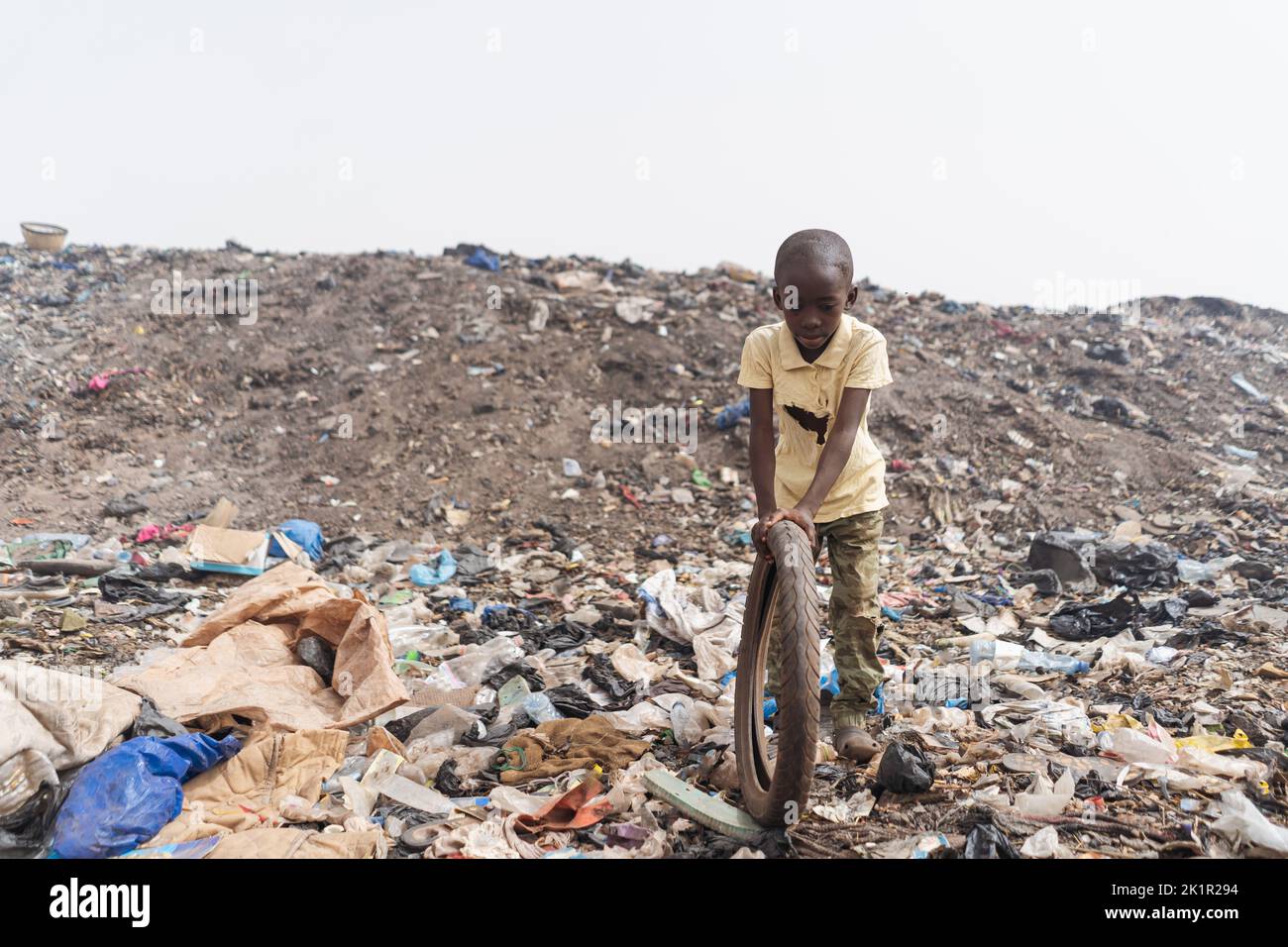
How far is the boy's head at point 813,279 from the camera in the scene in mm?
2742

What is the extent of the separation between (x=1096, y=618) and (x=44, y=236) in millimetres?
15347

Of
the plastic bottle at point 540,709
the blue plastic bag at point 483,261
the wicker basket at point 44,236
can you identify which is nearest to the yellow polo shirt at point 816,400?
the plastic bottle at point 540,709

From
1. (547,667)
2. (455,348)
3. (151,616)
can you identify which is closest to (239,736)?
(547,667)

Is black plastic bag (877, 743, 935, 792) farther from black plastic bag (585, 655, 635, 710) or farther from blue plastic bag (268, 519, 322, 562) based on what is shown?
blue plastic bag (268, 519, 322, 562)

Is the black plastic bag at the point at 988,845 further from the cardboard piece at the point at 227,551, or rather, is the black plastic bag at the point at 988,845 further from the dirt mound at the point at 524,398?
the cardboard piece at the point at 227,551

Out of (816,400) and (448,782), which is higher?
(816,400)

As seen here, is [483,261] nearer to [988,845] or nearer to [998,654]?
[998,654]

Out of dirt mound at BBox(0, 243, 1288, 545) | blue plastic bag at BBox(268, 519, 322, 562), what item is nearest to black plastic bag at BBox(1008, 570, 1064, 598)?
dirt mound at BBox(0, 243, 1288, 545)

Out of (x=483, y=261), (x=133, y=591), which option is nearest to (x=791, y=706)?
(x=133, y=591)

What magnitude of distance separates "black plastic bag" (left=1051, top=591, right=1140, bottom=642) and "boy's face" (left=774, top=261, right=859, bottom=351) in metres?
2.94

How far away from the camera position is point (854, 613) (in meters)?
3.20

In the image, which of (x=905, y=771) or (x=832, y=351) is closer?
(x=905, y=771)

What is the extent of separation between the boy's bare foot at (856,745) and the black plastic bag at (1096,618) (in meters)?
2.23
